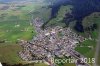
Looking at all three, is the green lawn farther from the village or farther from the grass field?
the village

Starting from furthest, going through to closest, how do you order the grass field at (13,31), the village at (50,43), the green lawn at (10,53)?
the village at (50,43) < the grass field at (13,31) < the green lawn at (10,53)

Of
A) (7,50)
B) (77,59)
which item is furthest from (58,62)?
(7,50)

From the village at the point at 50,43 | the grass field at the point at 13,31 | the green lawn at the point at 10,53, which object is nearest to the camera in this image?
the green lawn at the point at 10,53

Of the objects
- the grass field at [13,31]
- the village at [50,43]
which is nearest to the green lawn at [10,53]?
the grass field at [13,31]

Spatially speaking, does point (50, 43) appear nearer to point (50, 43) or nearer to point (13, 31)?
point (50, 43)

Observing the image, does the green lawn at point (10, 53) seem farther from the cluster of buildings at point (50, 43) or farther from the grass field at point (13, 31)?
the cluster of buildings at point (50, 43)

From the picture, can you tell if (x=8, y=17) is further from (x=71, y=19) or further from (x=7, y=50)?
(x=71, y=19)

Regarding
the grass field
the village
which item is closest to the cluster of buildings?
the village

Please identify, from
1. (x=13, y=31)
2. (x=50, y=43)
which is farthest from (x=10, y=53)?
(x=50, y=43)
